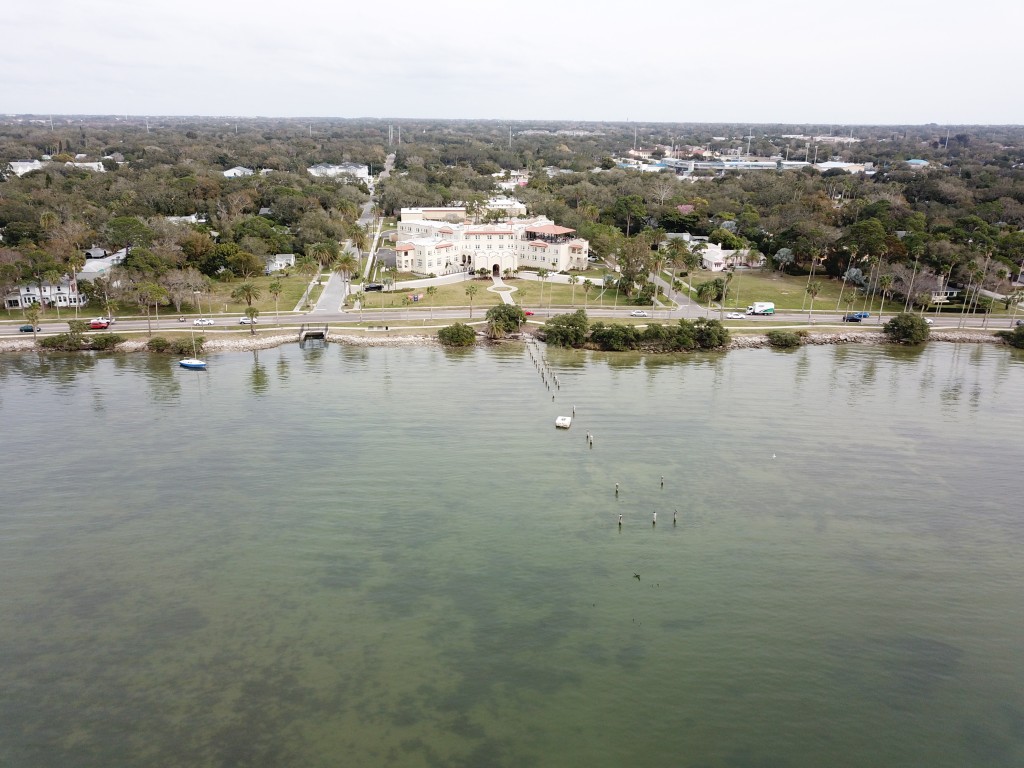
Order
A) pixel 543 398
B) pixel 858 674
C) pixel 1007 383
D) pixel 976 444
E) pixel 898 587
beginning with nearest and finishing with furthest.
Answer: pixel 858 674 < pixel 898 587 < pixel 976 444 < pixel 543 398 < pixel 1007 383

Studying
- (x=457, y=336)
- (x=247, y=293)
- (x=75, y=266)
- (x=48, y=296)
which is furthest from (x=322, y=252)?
(x=457, y=336)

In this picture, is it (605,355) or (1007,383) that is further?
(605,355)

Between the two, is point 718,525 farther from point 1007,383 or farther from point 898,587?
point 1007,383

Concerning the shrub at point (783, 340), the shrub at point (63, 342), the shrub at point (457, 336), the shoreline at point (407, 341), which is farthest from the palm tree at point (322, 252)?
the shrub at point (783, 340)

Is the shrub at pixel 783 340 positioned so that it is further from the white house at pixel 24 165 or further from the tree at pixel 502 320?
the white house at pixel 24 165

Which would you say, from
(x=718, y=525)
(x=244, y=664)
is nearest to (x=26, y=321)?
(x=244, y=664)

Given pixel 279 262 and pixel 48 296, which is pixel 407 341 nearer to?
pixel 279 262

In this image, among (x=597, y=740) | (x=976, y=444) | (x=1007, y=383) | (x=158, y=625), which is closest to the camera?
(x=597, y=740)
